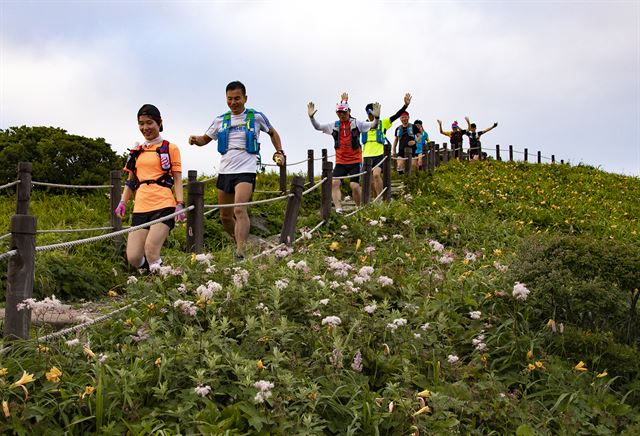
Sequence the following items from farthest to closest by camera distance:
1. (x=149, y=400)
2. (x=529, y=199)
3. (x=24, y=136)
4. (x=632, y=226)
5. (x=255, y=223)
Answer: (x=529, y=199) < (x=632, y=226) < (x=24, y=136) < (x=255, y=223) < (x=149, y=400)

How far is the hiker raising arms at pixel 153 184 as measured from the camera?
22.4ft

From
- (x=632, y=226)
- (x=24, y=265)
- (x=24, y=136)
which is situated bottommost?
(x=632, y=226)

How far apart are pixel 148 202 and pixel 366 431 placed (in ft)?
11.8

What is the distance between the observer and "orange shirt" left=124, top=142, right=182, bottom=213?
22.5 ft

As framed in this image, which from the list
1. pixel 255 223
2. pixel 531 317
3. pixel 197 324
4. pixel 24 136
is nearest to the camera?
pixel 197 324

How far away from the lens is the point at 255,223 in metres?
12.3

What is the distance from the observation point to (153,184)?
22.6 feet

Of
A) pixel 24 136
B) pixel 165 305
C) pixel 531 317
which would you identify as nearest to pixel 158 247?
pixel 165 305

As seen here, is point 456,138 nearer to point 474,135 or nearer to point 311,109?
point 474,135

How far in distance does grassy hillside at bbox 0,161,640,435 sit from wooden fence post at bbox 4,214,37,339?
17 centimetres

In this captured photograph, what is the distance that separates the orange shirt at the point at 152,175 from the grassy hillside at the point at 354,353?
39.9 inches

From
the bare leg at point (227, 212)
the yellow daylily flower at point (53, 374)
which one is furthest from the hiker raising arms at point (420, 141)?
the yellow daylily flower at point (53, 374)

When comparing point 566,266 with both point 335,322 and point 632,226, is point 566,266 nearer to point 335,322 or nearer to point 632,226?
point 335,322

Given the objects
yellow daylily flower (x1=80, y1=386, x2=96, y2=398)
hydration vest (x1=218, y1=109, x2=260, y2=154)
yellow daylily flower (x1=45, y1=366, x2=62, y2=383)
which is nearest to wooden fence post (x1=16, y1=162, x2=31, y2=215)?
hydration vest (x1=218, y1=109, x2=260, y2=154)
